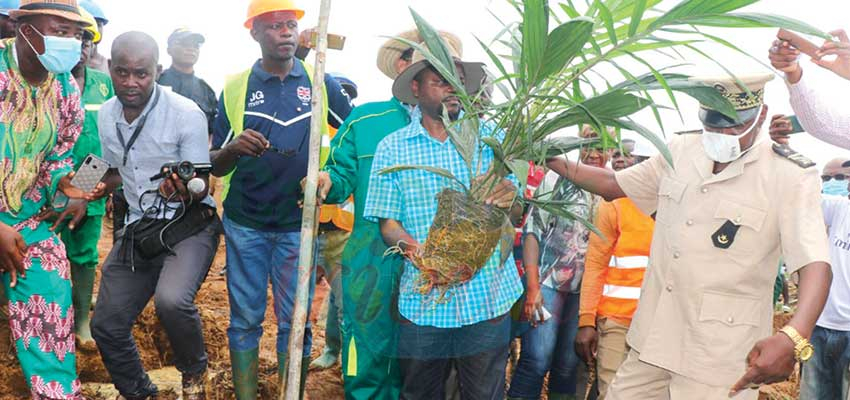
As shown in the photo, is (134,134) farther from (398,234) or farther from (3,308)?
(3,308)

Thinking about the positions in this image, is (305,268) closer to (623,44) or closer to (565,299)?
(623,44)

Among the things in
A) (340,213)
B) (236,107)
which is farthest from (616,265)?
(236,107)

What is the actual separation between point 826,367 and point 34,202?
4.29 m

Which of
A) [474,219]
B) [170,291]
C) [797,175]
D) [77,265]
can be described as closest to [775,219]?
[797,175]

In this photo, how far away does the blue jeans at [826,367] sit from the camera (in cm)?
441

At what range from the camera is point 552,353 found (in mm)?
4352

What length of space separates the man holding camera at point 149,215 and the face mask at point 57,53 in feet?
1.06

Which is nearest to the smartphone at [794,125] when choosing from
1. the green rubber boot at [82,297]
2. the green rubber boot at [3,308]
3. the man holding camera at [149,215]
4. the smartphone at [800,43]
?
the smartphone at [800,43]

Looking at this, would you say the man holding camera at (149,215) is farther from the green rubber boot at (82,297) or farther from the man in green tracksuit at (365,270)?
the green rubber boot at (82,297)

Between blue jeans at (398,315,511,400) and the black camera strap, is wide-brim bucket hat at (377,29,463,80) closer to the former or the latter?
the black camera strap

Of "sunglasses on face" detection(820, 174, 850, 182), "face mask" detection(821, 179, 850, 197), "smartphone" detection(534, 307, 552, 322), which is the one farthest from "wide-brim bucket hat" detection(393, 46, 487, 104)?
"sunglasses on face" detection(820, 174, 850, 182)

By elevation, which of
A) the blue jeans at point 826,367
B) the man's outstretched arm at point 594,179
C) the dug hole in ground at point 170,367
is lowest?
the dug hole in ground at point 170,367

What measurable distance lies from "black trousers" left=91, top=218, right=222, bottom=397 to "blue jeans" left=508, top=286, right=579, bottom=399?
172cm

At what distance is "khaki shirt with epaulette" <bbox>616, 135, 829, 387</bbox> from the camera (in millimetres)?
2852
